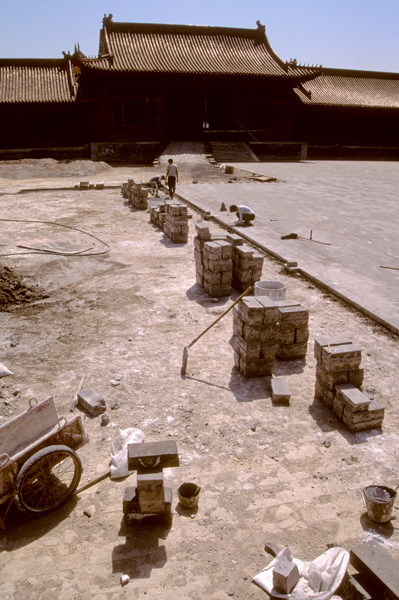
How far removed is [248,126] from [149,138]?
6.81 metres

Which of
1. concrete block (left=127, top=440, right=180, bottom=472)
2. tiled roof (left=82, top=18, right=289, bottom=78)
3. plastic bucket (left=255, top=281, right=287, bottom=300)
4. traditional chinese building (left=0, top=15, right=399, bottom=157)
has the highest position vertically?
tiled roof (left=82, top=18, right=289, bottom=78)

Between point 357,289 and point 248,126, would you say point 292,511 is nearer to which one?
point 357,289

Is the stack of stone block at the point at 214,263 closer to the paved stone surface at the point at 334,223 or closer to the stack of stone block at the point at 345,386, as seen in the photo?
the paved stone surface at the point at 334,223

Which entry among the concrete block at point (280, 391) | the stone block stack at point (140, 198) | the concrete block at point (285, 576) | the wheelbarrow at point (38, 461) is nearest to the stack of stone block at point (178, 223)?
the stone block stack at point (140, 198)

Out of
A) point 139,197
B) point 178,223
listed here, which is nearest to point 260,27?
point 139,197

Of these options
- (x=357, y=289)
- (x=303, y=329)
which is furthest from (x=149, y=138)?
(x=303, y=329)

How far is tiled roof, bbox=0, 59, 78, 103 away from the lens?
91.8 feet

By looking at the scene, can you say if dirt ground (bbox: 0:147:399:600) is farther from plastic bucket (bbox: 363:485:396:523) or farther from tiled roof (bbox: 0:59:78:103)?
tiled roof (bbox: 0:59:78:103)

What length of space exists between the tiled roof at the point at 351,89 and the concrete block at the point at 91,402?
31244mm

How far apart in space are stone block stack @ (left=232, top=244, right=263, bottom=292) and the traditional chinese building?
2267 centimetres

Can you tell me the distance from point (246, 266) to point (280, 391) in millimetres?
3359

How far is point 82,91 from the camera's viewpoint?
95.5 feet

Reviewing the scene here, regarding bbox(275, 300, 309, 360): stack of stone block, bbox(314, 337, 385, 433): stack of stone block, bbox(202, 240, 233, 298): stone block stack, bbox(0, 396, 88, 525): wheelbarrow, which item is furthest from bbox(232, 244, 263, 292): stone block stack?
bbox(0, 396, 88, 525): wheelbarrow

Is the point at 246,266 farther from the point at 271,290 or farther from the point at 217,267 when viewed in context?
the point at 271,290
